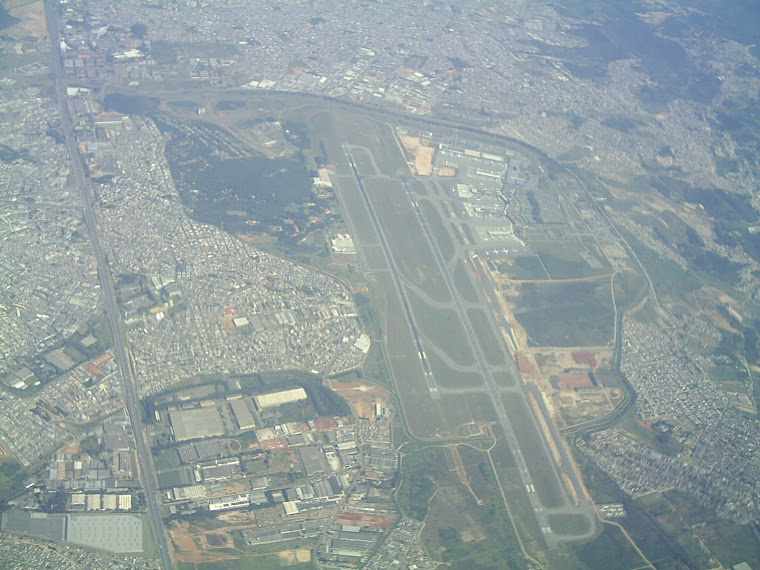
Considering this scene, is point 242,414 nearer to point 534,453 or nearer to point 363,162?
point 534,453

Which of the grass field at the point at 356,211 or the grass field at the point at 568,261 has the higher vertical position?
the grass field at the point at 568,261

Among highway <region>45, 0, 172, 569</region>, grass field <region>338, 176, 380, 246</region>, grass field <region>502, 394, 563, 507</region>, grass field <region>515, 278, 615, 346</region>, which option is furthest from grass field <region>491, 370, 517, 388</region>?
highway <region>45, 0, 172, 569</region>

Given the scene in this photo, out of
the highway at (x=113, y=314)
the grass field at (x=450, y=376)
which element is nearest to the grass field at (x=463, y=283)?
the grass field at (x=450, y=376)

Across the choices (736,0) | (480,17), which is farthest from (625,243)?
(736,0)

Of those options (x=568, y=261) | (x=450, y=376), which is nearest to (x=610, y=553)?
(x=450, y=376)

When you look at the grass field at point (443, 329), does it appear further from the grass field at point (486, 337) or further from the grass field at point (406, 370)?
the grass field at point (406, 370)

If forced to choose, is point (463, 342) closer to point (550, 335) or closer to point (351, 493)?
point (550, 335)

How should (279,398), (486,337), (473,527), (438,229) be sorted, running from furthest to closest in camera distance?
1. (438,229)
2. (486,337)
3. (279,398)
4. (473,527)

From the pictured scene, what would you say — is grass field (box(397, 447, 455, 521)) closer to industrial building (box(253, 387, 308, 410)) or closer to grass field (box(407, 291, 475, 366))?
industrial building (box(253, 387, 308, 410))
